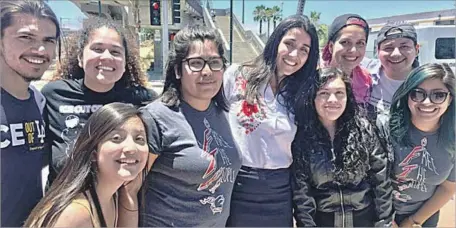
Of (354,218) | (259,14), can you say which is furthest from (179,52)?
(259,14)

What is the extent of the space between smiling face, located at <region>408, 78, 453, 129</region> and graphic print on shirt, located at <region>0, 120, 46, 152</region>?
2401 millimetres

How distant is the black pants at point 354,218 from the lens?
2328 mm

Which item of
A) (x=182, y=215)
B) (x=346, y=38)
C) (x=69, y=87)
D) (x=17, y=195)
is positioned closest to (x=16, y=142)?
(x=17, y=195)

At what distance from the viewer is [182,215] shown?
1.98 meters

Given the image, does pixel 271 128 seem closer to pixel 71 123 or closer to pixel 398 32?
pixel 71 123

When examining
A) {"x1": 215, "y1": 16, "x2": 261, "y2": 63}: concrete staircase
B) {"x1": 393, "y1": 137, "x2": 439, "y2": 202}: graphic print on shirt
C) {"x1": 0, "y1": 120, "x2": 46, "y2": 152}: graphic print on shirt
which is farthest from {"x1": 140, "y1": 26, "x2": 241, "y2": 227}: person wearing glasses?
{"x1": 215, "y1": 16, "x2": 261, "y2": 63}: concrete staircase

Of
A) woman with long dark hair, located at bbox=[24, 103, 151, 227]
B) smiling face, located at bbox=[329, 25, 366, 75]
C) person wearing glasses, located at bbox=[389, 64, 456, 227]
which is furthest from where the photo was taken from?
smiling face, located at bbox=[329, 25, 366, 75]

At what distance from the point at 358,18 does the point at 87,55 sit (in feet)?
7.04

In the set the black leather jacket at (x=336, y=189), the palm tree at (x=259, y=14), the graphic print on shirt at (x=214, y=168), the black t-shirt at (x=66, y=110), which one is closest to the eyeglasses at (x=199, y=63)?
the graphic print on shirt at (x=214, y=168)

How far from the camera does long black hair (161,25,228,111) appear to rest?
2.03 metres

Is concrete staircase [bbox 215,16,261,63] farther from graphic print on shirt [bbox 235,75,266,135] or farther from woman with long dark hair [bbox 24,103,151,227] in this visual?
woman with long dark hair [bbox 24,103,151,227]

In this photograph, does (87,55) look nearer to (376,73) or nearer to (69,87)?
(69,87)

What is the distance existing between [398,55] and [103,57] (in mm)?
2339

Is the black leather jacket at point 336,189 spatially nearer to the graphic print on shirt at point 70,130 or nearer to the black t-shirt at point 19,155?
the graphic print on shirt at point 70,130
